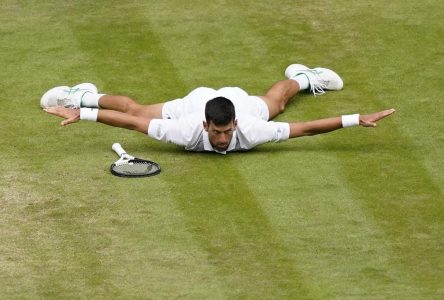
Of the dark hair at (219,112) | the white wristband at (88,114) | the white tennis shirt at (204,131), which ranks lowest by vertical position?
the white tennis shirt at (204,131)

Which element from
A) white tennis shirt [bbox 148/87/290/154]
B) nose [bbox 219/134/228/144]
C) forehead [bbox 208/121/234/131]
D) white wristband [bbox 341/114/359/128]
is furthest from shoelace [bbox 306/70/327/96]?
forehead [bbox 208/121/234/131]

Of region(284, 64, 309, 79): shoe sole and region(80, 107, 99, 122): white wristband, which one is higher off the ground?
region(80, 107, 99, 122): white wristband

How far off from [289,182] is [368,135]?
209cm

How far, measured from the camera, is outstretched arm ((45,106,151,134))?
1902 cm

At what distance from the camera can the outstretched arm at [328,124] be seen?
19.1 metres

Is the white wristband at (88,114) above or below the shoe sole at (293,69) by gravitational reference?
above

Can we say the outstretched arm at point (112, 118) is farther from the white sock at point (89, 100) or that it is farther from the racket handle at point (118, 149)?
the white sock at point (89, 100)

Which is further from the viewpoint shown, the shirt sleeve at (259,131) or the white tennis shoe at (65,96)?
the white tennis shoe at (65,96)

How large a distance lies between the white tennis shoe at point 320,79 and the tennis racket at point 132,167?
3573 millimetres

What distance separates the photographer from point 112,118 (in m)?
19.1

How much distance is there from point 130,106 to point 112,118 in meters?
1.27

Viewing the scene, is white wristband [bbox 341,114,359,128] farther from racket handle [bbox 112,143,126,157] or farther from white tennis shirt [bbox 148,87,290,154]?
racket handle [bbox 112,143,126,157]

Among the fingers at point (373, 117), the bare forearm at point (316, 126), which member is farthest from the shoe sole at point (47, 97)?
the fingers at point (373, 117)

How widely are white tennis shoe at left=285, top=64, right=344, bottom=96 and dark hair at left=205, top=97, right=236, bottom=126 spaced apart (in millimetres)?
3212
